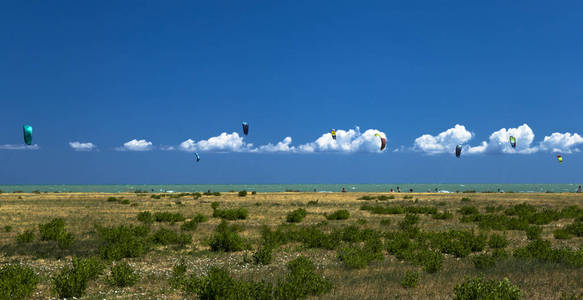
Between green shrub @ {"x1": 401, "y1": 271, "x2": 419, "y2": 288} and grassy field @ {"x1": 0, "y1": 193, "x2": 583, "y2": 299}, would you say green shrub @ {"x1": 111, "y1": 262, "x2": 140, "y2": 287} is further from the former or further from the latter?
green shrub @ {"x1": 401, "y1": 271, "x2": 419, "y2": 288}

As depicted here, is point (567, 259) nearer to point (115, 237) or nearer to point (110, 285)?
point (110, 285)

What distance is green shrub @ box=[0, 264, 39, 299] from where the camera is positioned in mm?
11008

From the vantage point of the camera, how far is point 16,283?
11.4 metres

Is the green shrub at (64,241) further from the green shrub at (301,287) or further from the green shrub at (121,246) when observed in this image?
the green shrub at (301,287)

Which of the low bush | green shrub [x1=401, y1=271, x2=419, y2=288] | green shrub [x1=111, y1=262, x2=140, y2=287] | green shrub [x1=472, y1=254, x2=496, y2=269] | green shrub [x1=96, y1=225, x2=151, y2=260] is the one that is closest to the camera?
green shrub [x1=401, y1=271, x2=419, y2=288]

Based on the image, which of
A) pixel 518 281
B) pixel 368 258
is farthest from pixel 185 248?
pixel 518 281

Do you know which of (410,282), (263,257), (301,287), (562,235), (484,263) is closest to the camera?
(301,287)

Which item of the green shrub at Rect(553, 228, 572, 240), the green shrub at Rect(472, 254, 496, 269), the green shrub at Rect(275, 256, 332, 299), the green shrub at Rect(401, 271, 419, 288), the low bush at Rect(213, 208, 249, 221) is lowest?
the green shrub at Rect(553, 228, 572, 240)

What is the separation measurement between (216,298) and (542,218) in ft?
97.9

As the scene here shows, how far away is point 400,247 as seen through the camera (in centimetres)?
1866

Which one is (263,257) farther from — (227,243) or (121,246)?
(121,246)

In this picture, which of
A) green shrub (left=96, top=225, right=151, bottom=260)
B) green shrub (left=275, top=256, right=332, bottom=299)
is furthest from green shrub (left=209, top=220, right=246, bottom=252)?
green shrub (left=275, top=256, right=332, bottom=299)

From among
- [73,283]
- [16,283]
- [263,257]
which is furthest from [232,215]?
[16,283]

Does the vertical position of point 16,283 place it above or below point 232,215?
above
